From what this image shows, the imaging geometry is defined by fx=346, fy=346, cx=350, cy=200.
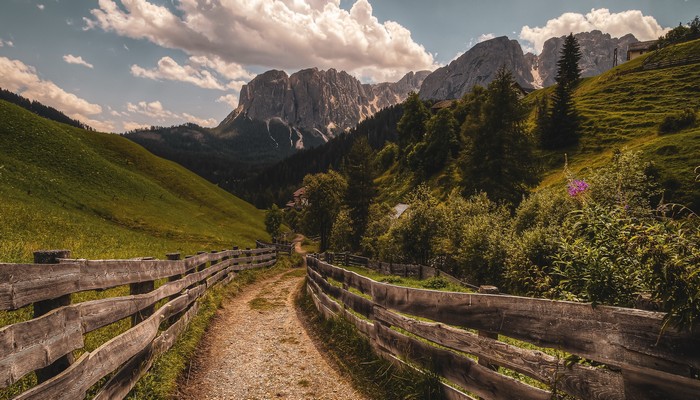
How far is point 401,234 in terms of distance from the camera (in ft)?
113

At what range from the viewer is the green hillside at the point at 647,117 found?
114 feet

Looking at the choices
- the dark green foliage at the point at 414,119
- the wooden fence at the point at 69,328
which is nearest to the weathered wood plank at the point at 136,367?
the wooden fence at the point at 69,328

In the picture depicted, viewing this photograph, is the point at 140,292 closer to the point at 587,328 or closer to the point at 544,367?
the point at 544,367

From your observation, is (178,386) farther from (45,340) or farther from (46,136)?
(46,136)

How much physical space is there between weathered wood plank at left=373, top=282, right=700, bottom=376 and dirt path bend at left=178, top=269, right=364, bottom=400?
304cm

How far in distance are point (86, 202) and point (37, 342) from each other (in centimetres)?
4149

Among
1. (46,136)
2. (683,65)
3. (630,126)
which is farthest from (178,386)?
(683,65)

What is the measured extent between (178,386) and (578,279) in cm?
630

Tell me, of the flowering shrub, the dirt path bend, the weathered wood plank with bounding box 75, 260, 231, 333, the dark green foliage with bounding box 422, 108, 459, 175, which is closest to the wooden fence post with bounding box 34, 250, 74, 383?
the weathered wood plank with bounding box 75, 260, 231, 333

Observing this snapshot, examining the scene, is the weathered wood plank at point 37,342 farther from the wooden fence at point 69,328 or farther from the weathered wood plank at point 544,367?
Answer: the weathered wood plank at point 544,367

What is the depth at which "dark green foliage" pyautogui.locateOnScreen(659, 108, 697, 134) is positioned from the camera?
46375 millimetres

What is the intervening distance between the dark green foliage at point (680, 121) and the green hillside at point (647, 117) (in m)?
1.35

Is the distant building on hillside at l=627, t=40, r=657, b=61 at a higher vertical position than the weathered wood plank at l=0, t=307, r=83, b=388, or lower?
higher

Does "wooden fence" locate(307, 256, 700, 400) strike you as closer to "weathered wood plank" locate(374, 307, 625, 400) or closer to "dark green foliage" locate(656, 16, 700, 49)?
"weathered wood plank" locate(374, 307, 625, 400)
